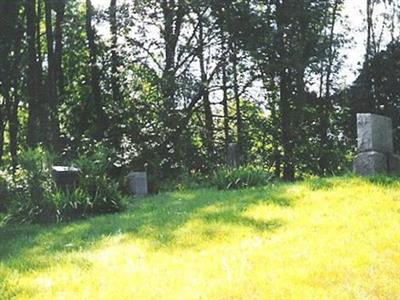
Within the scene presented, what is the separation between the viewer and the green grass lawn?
452cm

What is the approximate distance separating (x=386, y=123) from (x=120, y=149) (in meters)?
10.0

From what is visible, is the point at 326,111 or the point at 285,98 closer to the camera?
the point at 285,98

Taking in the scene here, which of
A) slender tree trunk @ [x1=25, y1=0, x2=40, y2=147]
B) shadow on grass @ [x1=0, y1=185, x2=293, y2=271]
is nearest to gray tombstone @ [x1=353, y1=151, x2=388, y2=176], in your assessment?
shadow on grass @ [x1=0, y1=185, x2=293, y2=271]

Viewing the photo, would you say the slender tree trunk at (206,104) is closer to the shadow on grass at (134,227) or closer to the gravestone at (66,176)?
the gravestone at (66,176)

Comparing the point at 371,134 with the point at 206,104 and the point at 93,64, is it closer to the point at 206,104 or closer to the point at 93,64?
the point at 206,104

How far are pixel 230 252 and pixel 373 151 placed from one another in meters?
5.33

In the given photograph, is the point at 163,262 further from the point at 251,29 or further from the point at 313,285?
the point at 251,29

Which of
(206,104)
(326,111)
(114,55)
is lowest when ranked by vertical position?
(326,111)

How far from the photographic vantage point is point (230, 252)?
18.4 ft

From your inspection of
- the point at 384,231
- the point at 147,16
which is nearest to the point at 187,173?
the point at 147,16

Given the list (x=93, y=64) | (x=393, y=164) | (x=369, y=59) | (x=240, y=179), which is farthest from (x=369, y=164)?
(x=93, y=64)

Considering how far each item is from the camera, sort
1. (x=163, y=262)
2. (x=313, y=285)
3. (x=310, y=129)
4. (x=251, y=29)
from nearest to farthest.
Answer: (x=313, y=285) → (x=163, y=262) → (x=251, y=29) → (x=310, y=129)

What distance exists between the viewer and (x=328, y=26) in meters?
21.8

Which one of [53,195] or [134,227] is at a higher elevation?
[53,195]
